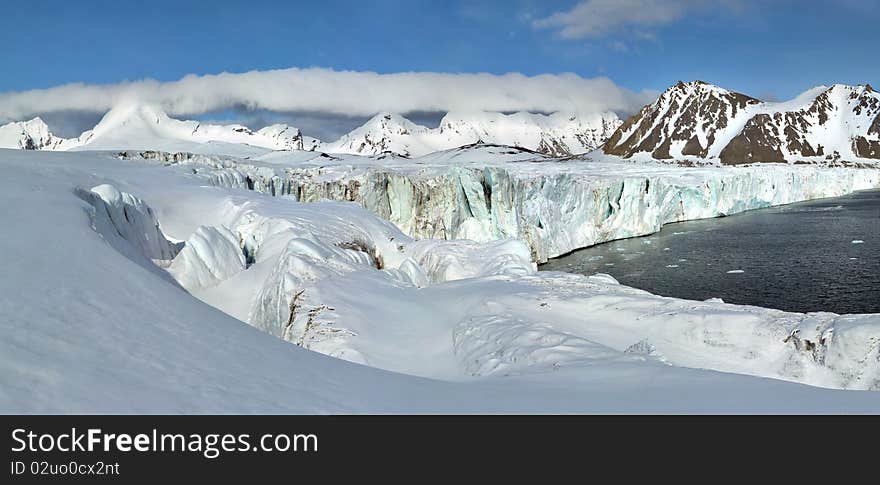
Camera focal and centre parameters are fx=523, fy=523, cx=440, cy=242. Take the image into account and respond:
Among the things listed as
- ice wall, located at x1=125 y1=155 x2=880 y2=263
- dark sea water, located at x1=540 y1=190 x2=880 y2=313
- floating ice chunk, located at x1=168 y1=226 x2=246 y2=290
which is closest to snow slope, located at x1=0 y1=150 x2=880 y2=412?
floating ice chunk, located at x1=168 y1=226 x2=246 y2=290

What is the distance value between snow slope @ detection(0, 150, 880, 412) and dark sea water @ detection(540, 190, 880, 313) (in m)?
17.6

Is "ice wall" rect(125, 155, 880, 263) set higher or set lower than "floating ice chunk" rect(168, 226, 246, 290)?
higher

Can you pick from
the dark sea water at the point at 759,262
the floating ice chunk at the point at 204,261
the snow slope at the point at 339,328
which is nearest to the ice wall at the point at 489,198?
the dark sea water at the point at 759,262

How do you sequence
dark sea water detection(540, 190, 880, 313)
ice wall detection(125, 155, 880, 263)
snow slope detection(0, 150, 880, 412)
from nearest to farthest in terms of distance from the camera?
snow slope detection(0, 150, 880, 412) → dark sea water detection(540, 190, 880, 313) → ice wall detection(125, 155, 880, 263)

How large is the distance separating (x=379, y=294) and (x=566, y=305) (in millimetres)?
6166

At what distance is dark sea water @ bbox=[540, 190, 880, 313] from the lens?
3266 cm

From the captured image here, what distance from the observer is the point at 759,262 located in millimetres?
43469

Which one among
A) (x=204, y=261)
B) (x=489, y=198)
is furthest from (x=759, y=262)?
(x=204, y=261)

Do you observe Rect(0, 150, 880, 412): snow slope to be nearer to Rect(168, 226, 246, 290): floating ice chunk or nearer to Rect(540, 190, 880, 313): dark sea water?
Rect(168, 226, 246, 290): floating ice chunk

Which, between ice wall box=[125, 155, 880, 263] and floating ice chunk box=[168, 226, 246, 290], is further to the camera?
ice wall box=[125, 155, 880, 263]

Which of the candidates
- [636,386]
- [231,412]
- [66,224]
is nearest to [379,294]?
[66,224]

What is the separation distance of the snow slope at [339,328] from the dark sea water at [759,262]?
1761 cm

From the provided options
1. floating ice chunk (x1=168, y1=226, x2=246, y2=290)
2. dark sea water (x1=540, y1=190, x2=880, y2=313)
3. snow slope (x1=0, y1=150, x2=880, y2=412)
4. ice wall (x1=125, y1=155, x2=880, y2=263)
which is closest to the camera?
snow slope (x1=0, y1=150, x2=880, y2=412)
